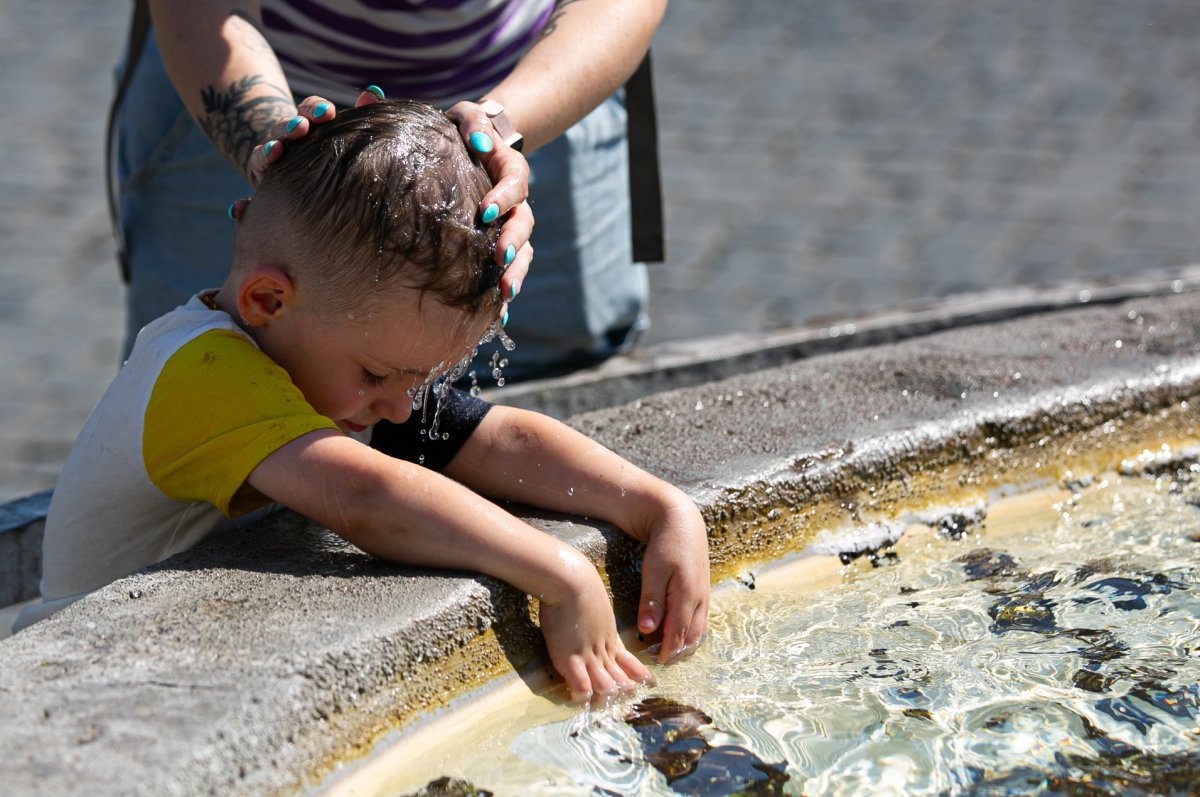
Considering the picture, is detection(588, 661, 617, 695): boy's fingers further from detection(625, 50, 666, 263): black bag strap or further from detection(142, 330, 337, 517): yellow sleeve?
detection(625, 50, 666, 263): black bag strap

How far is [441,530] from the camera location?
196cm

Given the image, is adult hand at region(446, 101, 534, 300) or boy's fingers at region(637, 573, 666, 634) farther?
boy's fingers at region(637, 573, 666, 634)

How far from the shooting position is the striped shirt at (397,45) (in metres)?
2.77

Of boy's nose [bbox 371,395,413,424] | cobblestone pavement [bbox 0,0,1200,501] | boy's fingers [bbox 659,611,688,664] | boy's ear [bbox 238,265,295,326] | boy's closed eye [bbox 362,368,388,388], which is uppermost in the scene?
boy's ear [bbox 238,265,295,326]

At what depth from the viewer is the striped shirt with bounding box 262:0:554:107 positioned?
109 inches

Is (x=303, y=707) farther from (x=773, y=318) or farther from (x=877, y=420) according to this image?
(x=773, y=318)

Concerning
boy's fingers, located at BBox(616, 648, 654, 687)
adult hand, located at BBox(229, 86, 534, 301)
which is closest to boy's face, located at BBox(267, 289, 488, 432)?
adult hand, located at BBox(229, 86, 534, 301)

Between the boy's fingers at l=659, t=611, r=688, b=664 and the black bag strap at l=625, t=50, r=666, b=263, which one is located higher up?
the black bag strap at l=625, t=50, r=666, b=263

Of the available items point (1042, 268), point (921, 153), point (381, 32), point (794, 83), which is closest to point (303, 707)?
point (381, 32)

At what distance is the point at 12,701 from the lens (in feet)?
5.26

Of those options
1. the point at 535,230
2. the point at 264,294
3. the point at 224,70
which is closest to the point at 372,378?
the point at 264,294

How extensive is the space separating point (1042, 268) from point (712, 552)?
385 cm

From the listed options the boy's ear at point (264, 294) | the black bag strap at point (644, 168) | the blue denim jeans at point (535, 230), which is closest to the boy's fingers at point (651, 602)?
the boy's ear at point (264, 294)

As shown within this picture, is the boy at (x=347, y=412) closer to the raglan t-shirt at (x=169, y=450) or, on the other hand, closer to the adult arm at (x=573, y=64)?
the raglan t-shirt at (x=169, y=450)
